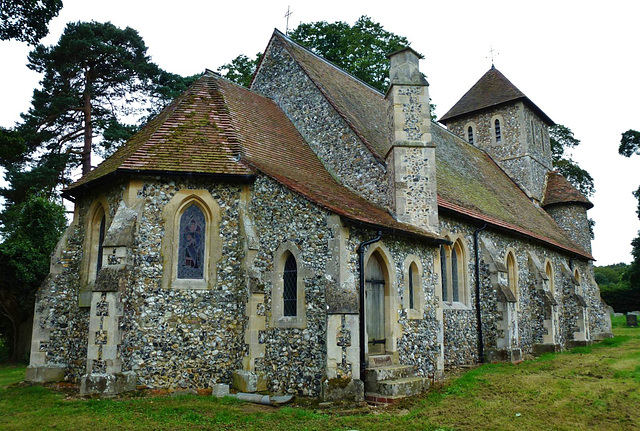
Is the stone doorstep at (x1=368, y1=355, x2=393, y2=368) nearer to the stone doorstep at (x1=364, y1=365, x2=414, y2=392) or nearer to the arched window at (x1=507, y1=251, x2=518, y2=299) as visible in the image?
the stone doorstep at (x1=364, y1=365, x2=414, y2=392)

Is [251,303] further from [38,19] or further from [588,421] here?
[38,19]

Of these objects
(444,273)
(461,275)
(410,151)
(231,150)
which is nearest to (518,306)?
(461,275)

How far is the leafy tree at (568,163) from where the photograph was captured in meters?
38.6

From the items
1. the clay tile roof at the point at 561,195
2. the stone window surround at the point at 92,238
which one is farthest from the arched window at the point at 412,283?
the clay tile roof at the point at 561,195

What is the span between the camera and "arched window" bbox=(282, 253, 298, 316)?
11.3 meters

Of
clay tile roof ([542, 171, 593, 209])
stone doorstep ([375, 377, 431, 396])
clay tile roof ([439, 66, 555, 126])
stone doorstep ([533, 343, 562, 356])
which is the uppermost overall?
clay tile roof ([439, 66, 555, 126])

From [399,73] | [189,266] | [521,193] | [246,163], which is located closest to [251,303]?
[189,266]

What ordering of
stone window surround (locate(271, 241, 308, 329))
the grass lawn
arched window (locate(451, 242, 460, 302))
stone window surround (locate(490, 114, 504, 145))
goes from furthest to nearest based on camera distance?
stone window surround (locate(490, 114, 504, 145)), arched window (locate(451, 242, 460, 302)), stone window surround (locate(271, 241, 308, 329)), the grass lawn

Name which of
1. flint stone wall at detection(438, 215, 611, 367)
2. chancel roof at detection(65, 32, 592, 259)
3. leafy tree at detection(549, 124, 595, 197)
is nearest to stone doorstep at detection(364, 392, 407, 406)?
chancel roof at detection(65, 32, 592, 259)

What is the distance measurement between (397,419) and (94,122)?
881 inches

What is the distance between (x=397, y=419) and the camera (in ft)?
29.0

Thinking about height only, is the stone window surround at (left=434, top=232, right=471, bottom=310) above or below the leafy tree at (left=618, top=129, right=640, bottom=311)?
below

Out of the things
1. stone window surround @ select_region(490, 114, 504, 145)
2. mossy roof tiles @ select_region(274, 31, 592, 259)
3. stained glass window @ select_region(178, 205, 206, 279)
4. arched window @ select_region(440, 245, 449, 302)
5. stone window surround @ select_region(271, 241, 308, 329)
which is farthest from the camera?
stone window surround @ select_region(490, 114, 504, 145)

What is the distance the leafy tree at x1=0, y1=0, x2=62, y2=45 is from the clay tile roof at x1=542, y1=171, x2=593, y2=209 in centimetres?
2580
